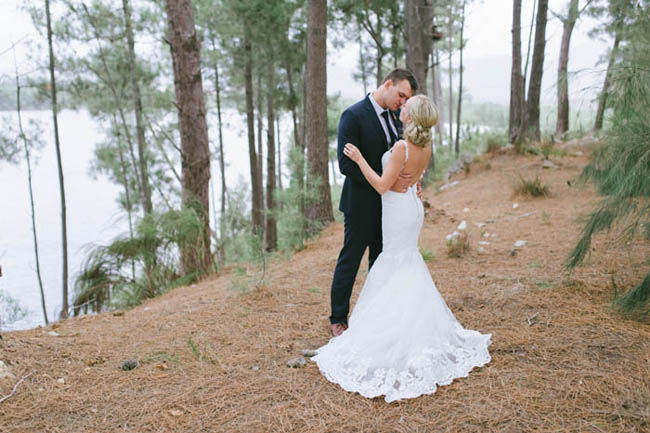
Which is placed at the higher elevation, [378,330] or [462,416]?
[378,330]

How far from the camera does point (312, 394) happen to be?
2385mm

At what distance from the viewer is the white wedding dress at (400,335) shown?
2422mm

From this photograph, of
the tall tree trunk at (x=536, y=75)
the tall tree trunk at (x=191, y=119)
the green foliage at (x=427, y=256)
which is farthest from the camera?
the tall tree trunk at (x=536, y=75)

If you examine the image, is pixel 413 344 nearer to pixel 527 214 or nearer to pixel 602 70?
pixel 602 70

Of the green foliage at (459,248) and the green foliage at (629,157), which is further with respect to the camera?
the green foliage at (459,248)

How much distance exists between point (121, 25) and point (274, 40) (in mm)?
4482

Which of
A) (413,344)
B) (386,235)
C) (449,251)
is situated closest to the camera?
(413,344)

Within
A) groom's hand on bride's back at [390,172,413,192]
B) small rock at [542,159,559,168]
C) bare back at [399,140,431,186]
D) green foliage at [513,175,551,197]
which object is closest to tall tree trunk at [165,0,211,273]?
groom's hand on bride's back at [390,172,413,192]

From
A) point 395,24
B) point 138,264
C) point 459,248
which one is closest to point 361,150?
point 459,248

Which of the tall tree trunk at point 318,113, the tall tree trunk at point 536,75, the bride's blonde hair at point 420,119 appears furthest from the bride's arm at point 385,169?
the tall tree trunk at point 536,75

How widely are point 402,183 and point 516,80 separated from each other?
34.3ft

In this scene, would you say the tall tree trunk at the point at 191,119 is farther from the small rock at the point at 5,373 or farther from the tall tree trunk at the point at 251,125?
the tall tree trunk at the point at 251,125

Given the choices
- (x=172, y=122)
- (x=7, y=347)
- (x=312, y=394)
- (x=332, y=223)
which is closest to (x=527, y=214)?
(x=332, y=223)

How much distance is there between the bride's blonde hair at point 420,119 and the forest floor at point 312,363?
4.53 ft
